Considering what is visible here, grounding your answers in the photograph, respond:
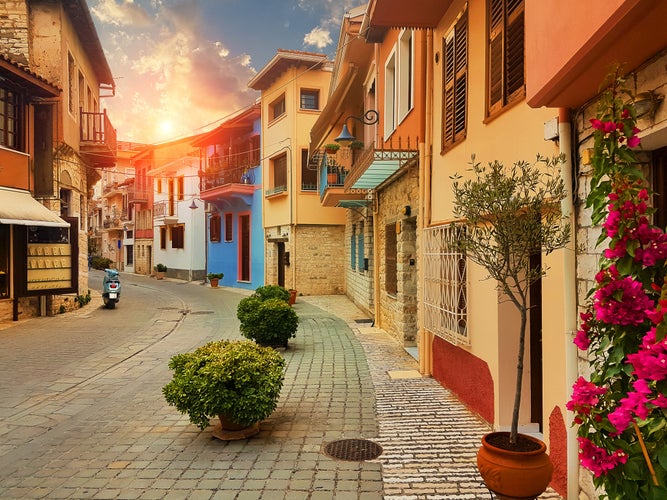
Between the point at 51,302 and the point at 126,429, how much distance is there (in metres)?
11.7

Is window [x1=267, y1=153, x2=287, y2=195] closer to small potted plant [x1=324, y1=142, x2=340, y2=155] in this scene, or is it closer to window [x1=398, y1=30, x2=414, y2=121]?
small potted plant [x1=324, y1=142, x2=340, y2=155]

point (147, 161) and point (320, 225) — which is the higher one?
point (147, 161)

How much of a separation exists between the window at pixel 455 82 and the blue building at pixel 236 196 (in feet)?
60.1

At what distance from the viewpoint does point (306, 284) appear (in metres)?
22.4

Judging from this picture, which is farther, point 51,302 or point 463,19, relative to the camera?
point 51,302

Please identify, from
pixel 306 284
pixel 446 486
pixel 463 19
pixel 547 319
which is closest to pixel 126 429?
pixel 446 486

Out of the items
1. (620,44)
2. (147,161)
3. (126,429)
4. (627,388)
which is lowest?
(126,429)

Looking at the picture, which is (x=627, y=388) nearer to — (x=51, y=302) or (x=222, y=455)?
(x=222, y=455)

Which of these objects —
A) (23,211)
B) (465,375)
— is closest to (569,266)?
(465,375)

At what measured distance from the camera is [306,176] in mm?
22812

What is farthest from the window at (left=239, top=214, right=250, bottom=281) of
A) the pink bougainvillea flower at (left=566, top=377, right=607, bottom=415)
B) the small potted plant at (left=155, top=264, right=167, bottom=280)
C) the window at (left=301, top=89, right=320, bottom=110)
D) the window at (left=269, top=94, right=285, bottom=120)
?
the pink bougainvillea flower at (left=566, top=377, right=607, bottom=415)

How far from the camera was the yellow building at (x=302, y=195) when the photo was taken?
2236cm

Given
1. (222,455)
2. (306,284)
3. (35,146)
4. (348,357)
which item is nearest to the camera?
(222,455)

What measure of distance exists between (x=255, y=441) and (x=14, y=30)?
1554 cm
